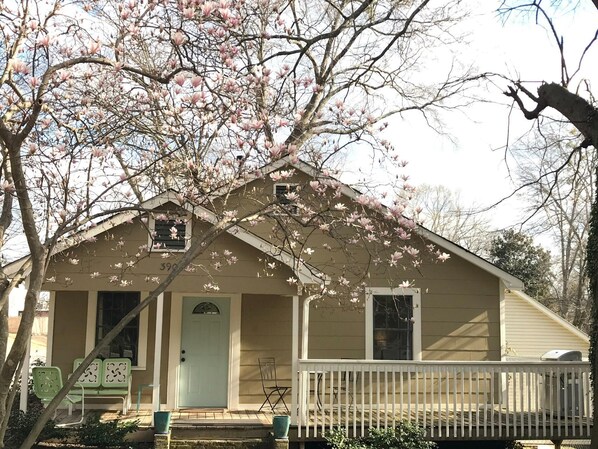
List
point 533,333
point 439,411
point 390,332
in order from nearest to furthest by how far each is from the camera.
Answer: point 439,411 → point 390,332 → point 533,333

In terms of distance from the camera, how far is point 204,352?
468 inches

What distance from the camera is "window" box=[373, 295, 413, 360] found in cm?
1208

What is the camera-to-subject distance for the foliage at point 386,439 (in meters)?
9.30

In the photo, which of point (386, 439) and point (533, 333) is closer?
point (386, 439)

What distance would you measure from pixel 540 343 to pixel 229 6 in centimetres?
1971

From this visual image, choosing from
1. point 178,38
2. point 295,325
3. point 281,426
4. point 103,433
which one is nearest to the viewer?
point 178,38

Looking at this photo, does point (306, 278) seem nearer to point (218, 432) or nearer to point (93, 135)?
point (218, 432)

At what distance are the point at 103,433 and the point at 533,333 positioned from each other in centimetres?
1763

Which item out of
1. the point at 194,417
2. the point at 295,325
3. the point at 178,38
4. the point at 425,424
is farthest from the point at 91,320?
the point at 178,38

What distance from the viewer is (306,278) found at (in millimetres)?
10023

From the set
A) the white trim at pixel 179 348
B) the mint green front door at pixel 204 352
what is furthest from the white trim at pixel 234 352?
the mint green front door at pixel 204 352

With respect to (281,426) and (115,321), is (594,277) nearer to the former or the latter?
(281,426)

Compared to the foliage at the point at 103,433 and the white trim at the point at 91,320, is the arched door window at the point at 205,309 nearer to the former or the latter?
the white trim at the point at 91,320

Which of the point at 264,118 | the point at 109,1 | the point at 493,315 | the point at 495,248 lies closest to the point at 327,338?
the point at 493,315
